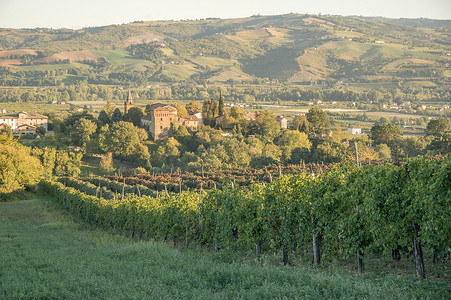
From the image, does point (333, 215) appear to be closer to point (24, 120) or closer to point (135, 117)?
point (135, 117)

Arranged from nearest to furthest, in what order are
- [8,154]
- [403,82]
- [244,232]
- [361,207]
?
[361,207]
[244,232]
[8,154]
[403,82]

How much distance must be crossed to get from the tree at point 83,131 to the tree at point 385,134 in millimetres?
48257

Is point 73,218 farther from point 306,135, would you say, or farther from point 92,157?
point 306,135

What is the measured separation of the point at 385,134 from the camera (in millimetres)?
79688

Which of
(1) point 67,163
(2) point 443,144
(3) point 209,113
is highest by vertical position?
(3) point 209,113

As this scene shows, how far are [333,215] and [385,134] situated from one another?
232ft

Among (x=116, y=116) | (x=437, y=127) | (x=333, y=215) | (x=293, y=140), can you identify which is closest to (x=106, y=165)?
(x=116, y=116)

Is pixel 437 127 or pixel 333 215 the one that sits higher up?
pixel 333 215

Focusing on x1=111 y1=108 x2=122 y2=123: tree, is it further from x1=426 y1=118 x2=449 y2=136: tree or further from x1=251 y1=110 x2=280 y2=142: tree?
x1=426 y1=118 x2=449 y2=136: tree

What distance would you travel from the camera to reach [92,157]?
80500mm

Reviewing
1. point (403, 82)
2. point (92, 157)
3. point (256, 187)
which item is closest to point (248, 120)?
point (92, 157)

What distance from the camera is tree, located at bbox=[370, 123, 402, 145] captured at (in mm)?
79750

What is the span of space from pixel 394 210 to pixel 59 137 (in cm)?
8090

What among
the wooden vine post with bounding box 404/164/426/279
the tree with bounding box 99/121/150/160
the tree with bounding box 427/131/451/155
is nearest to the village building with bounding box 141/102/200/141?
the tree with bounding box 99/121/150/160
